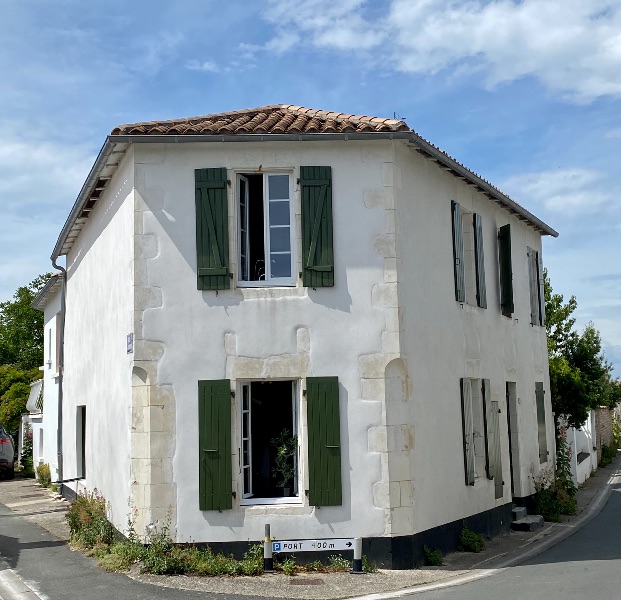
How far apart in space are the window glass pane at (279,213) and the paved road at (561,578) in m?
5.08

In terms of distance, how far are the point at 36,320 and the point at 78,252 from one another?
30695mm

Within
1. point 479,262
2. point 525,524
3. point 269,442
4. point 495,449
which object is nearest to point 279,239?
point 269,442

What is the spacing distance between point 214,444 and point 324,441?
1.43 m

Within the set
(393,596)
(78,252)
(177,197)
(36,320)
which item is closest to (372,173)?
(177,197)

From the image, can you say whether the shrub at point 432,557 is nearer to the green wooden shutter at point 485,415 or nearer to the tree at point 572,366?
the green wooden shutter at point 485,415

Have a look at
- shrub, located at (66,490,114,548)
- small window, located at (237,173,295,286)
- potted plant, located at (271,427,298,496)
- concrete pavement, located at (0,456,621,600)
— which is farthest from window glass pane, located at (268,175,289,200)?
shrub, located at (66,490,114,548)

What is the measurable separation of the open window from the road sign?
62 cm

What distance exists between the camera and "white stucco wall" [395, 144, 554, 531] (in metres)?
11.3

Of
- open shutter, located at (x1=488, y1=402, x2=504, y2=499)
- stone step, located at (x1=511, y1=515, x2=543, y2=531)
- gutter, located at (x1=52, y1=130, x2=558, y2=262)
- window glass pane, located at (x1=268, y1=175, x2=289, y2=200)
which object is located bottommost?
stone step, located at (x1=511, y1=515, x2=543, y2=531)

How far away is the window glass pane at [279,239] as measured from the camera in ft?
36.6

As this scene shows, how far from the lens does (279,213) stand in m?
11.2

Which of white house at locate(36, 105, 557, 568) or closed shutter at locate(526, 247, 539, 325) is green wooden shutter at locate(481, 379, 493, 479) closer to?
white house at locate(36, 105, 557, 568)

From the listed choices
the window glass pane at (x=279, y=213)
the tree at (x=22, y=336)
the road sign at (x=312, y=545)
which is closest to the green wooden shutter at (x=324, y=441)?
the road sign at (x=312, y=545)

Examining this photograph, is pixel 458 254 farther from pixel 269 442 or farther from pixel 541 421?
pixel 541 421
